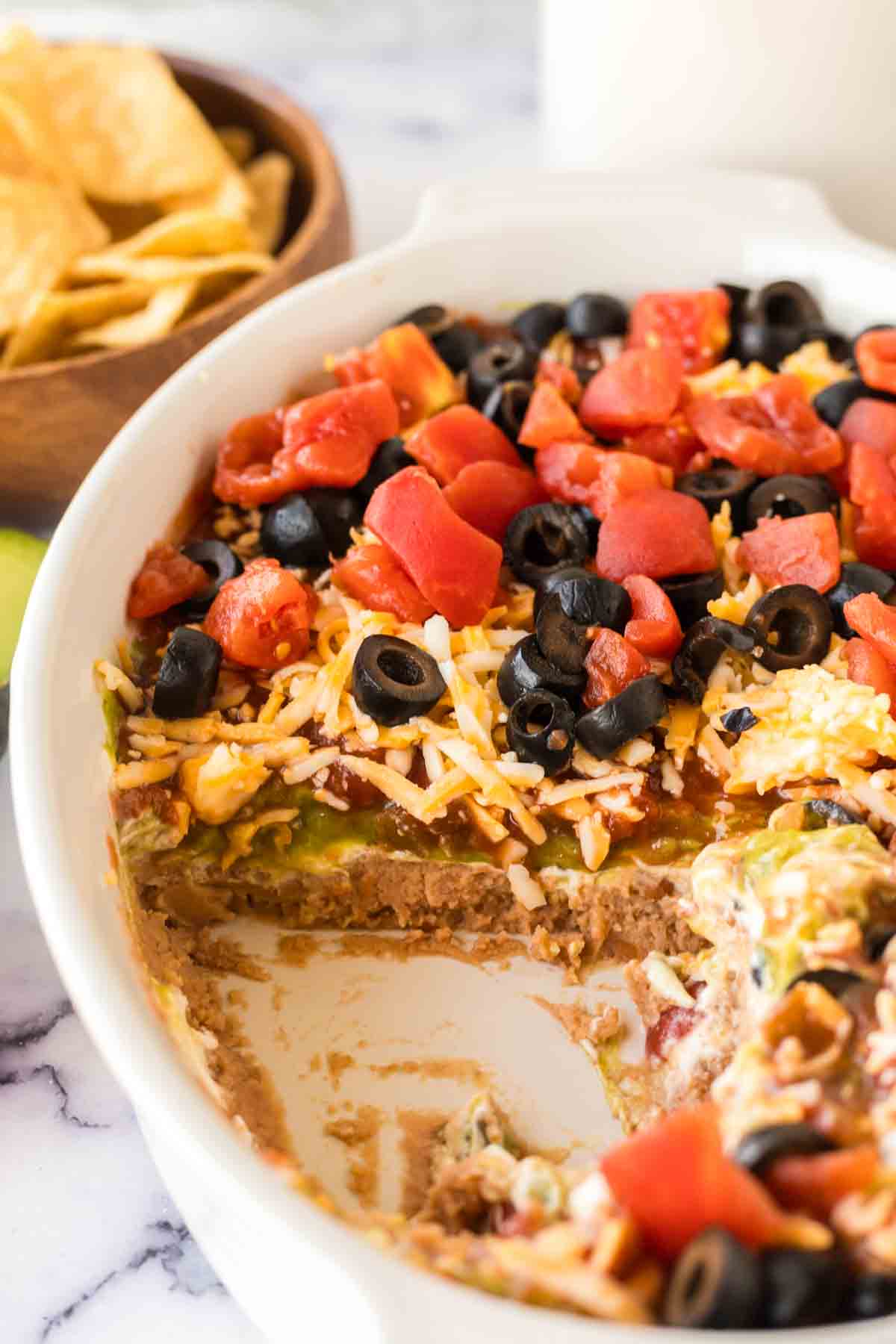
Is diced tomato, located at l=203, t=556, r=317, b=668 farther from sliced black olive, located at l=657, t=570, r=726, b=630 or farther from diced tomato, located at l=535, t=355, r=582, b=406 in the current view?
diced tomato, located at l=535, t=355, r=582, b=406

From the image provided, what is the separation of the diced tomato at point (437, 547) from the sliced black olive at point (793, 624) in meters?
0.54

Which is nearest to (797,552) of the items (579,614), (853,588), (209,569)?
(853,588)

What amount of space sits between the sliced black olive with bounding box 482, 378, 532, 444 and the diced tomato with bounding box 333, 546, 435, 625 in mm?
517

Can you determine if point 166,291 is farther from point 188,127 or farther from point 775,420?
point 775,420

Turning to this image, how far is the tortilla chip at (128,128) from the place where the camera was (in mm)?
3955

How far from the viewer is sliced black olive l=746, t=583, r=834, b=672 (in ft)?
9.39

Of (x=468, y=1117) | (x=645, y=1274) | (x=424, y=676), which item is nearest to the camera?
(x=645, y=1274)

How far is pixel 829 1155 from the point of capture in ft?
6.35

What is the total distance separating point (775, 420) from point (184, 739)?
5.01 ft

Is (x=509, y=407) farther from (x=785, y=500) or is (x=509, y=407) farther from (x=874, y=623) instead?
(x=874, y=623)

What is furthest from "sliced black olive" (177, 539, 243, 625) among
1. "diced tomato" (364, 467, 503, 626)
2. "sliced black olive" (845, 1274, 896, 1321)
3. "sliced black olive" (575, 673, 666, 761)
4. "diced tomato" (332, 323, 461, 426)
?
"sliced black olive" (845, 1274, 896, 1321)

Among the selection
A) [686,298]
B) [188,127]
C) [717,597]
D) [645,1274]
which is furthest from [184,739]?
[188,127]

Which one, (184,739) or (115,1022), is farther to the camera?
(184,739)

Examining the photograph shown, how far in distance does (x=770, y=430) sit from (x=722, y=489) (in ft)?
0.86
